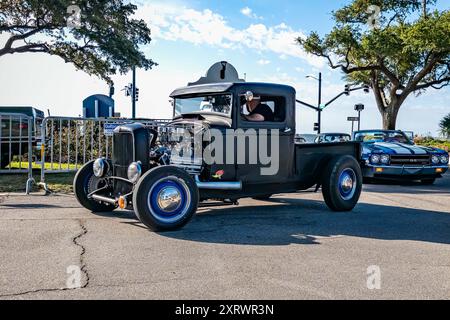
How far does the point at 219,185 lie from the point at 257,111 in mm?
1259

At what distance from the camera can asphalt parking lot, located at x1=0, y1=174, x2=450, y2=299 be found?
3520 mm

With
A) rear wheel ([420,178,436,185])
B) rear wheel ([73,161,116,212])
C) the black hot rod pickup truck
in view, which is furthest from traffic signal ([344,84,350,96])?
rear wheel ([73,161,116,212])

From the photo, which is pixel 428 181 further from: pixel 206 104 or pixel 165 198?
pixel 165 198

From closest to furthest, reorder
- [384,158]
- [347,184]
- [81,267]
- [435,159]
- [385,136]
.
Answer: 1. [81,267]
2. [347,184]
3. [384,158]
4. [435,159]
5. [385,136]

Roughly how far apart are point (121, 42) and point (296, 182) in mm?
15678

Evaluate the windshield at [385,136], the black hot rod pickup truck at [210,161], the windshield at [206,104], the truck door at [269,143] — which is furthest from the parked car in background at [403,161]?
the windshield at [206,104]

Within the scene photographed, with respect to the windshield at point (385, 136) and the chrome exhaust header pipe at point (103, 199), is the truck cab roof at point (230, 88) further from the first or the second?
the windshield at point (385, 136)

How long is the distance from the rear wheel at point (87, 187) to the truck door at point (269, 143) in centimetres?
207

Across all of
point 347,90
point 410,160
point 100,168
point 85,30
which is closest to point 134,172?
point 100,168

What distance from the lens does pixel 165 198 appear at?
18.0ft

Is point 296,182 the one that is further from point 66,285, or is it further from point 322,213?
point 66,285

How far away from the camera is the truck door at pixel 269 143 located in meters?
6.45

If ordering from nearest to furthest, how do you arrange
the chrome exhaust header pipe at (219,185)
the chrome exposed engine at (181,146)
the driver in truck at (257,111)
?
the chrome exhaust header pipe at (219,185), the chrome exposed engine at (181,146), the driver in truck at (257,111)

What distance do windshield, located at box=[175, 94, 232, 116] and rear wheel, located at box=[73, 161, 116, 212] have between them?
1612mm
